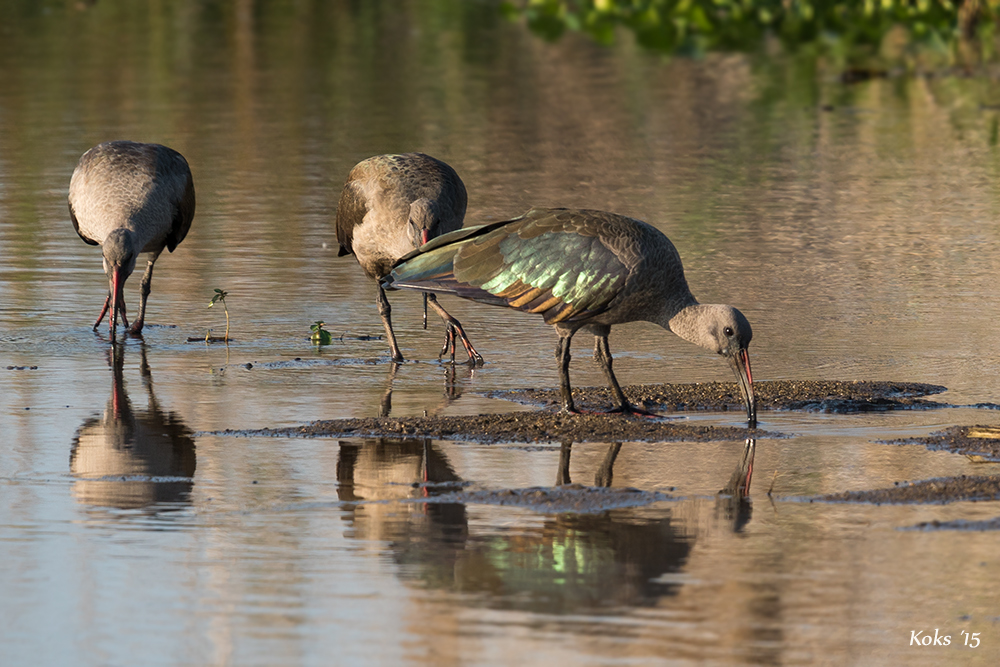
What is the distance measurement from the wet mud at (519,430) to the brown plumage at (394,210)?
1987mm

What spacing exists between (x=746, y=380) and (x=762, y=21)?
2754 centimetres

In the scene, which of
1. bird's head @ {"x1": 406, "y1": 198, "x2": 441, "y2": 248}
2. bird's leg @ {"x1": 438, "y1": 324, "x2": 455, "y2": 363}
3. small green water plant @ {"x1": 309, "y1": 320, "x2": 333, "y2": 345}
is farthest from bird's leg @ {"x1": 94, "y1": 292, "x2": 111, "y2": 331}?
bird's leg @ {"x1": 438, "y1": 324, "x2": 455, "y2": 363}

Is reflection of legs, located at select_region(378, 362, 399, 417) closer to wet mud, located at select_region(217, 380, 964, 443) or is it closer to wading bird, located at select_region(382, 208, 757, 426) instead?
wet mud, located at select_region(217, 380, 964, 443)

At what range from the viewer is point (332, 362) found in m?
9.82

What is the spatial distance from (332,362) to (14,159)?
9593 mm

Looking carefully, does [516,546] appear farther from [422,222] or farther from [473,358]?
[422,222]

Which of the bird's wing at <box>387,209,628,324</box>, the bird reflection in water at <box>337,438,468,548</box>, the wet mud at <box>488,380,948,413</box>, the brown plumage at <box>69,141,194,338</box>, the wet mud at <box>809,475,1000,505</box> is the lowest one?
the wet mud at <box>488,380,948,413</box>

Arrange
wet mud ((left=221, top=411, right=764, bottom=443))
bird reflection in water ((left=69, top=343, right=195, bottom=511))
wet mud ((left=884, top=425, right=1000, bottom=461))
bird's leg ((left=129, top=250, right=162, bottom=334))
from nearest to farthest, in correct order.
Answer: bird reflection in water ((left=69, top=343, right=195, bottom=511)) < wet mud ((left=884, top=425, right=1000, bottom=461)) < wet mud ((left=221, top=411, right=764, bottom=443)) < bird's leg ((left=129, top=250, right=162, bottom=334))

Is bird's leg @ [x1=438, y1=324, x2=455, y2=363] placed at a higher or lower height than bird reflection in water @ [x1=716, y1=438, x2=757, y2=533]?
lower

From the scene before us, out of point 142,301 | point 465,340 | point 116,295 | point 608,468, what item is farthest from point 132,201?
point 608,468

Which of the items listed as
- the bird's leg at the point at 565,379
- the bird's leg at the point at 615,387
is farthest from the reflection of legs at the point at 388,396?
the bird's leg at the point at 615,387

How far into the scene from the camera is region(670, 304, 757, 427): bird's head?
26.9 feet

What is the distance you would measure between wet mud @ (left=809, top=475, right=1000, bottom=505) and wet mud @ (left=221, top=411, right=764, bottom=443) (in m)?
1.09

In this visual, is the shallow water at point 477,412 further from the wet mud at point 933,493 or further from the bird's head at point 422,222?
the bird's head at point 422,222
